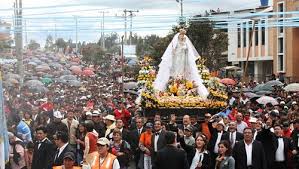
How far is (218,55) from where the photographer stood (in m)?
50.4

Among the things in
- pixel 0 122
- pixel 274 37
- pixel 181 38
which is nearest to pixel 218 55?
pixel 274 37

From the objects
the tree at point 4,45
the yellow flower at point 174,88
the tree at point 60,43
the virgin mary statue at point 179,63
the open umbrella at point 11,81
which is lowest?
the open umbrella at point 11,81

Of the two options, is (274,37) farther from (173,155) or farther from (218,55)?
(173,155)

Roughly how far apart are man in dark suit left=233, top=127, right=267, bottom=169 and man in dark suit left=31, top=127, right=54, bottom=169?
303cm

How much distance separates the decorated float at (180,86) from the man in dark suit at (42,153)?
9.23m

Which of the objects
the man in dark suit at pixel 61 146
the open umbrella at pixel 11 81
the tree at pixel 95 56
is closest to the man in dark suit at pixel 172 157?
the man in dark suit at pixel 61 146

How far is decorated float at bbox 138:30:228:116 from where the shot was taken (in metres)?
20.0

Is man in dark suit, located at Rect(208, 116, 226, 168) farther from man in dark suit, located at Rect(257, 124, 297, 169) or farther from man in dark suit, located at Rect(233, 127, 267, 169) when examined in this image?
man in dark suit, located at Rect(233, 127, 267, 169)

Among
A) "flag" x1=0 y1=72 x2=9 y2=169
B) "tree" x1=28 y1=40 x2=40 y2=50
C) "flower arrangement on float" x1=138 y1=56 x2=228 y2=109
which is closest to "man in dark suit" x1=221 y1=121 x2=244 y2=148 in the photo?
"flag" x1=0 y1=72 x2=9 y2=169

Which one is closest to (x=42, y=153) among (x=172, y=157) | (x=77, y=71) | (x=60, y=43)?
(x=172, y=157)

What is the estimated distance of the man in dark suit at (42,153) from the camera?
34.6 ft

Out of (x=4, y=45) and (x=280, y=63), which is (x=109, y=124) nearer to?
(x=280, y=63)

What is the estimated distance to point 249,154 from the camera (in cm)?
1105

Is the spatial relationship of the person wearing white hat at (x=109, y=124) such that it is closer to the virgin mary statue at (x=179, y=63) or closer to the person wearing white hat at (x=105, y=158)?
the person wearing white hat at (x=105, y=158)
